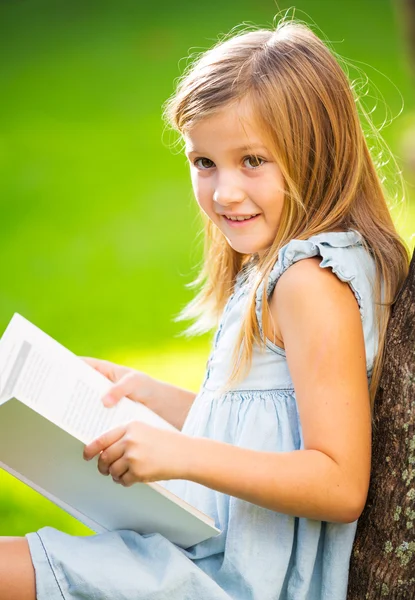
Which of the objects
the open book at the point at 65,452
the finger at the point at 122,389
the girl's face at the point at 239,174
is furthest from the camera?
the finger at the point at 122,389

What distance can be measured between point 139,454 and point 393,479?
1.30 ft

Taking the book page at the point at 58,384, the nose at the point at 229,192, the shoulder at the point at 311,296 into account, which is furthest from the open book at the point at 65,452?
the nose at the point at 229,192

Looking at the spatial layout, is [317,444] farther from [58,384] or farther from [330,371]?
[58,384]

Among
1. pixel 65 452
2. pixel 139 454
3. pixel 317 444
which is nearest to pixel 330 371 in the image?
pixel 317 444

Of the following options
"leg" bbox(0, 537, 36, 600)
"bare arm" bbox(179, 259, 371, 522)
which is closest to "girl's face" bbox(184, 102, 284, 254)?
"bare arm" bbox(179, 259, 371, 522)

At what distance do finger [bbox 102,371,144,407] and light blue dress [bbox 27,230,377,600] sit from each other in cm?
24

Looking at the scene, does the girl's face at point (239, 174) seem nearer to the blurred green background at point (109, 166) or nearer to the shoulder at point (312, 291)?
the shoulder at point (312, 291)

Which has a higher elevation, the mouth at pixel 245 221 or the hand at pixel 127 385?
the mouth at pixel 245 221

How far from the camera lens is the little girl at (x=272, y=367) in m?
1.40

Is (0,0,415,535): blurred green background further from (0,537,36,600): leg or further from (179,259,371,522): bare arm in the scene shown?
(0,537,36,600): leg

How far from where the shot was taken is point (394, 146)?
5.57m

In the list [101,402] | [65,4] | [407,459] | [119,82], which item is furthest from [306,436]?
[65,4]

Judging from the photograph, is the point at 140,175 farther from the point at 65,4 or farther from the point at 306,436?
the point at 306,436

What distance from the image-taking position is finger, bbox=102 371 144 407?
1.75 m
